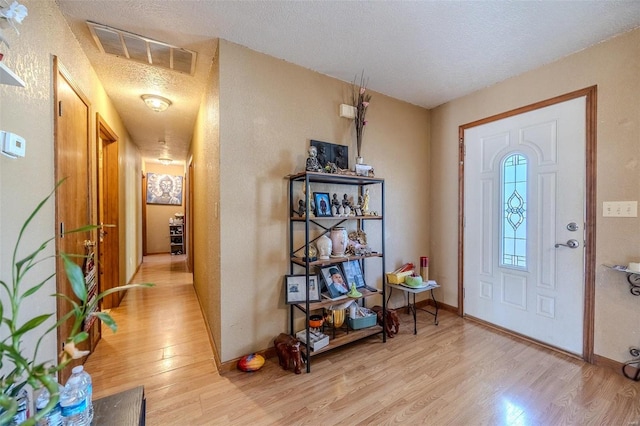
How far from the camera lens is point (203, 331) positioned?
8.82 feet

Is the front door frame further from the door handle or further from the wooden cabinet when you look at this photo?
the wooden cabinet

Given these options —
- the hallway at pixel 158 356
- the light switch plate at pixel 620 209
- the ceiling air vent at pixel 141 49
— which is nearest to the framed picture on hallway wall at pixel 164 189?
the hallway at pixel 158 356

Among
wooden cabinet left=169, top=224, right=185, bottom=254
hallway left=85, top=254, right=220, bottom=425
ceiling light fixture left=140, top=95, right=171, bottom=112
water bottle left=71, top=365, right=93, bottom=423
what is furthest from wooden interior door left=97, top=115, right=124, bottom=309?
wooden cabinet left=169, top=224, right=185, bottom=254

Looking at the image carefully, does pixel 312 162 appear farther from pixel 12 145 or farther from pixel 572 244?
pixel 572 244

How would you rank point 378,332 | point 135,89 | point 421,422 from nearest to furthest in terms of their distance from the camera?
1. point 421,422
2. point 378,332
3. point 135,89

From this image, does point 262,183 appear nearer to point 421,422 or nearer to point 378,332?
point 378,332

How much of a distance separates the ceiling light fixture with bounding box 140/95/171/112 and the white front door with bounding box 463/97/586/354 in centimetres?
329

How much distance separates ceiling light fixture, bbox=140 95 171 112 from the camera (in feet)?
9.50

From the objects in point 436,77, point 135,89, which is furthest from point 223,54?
point 436,77

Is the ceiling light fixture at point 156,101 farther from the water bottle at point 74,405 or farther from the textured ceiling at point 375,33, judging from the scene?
the water bottle at point 74,405

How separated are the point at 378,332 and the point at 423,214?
1.55 meters

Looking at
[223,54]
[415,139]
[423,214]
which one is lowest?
[423,214]

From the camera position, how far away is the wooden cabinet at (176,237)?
7.23m

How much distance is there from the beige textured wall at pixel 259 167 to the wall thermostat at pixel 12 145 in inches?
39.9
